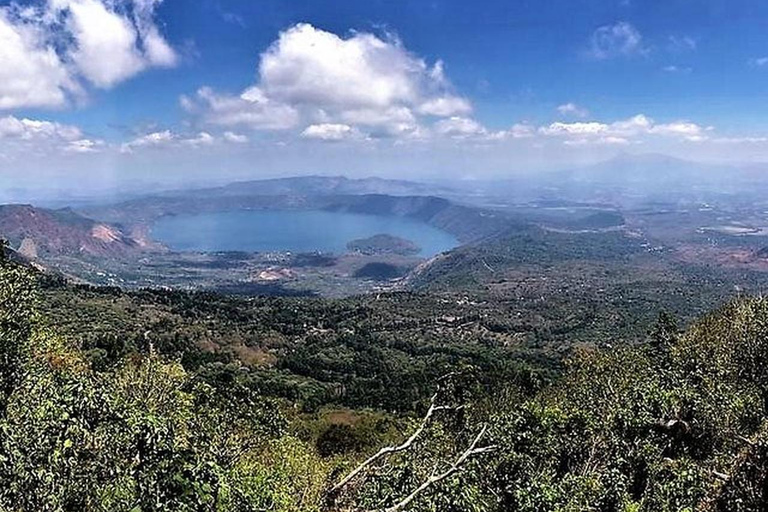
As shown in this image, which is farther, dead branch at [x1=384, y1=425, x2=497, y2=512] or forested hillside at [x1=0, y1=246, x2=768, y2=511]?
dead branch at [x1=384, y1=425, x2=497, y2=512]

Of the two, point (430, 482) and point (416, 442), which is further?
point (416, 442)

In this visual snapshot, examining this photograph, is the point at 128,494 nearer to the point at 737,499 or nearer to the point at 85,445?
the point at 85,445

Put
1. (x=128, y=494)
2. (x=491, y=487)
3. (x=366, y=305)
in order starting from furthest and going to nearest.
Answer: (x=366, y=305)
(x=491, y=487)
(x=128, y=494)

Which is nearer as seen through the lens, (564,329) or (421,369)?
(421,369)

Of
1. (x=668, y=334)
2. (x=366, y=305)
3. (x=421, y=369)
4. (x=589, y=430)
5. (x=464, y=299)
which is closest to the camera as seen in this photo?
(x=589, y=430)

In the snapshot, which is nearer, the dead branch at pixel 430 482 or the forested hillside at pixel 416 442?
the forested hillside at pixel 416 442

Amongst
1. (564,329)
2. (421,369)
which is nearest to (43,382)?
(421,369)

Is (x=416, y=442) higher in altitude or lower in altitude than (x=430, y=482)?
lower

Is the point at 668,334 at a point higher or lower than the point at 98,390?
lower
